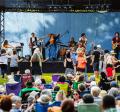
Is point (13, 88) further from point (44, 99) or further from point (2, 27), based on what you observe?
point (2, 27)

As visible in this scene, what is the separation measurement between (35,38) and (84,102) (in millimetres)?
19143

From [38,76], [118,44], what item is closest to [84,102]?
[38,76]

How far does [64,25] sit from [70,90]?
15463 mm

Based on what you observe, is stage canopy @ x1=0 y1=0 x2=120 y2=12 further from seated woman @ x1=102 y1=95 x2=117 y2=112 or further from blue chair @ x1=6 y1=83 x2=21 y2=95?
seated woman @ x1=102 y1=95 x2=117 y2=112

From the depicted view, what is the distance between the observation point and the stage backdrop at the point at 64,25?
33844 mm

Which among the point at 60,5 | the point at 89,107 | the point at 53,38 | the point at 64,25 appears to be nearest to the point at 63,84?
the point at 89,107

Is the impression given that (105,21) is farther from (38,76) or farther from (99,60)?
(38,76)

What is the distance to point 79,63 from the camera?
26641mm

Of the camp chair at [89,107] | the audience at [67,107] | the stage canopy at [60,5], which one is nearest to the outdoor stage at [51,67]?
the stage canopy at [60,5]

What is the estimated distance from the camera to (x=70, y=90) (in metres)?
19.0

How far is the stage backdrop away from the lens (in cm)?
Answer: 3384

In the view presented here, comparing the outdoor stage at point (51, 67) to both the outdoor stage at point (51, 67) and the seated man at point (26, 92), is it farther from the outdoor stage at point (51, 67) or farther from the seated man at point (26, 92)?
the seated man at point (26, 92)

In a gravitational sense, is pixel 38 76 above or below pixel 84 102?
below

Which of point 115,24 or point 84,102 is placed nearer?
point 84,102
